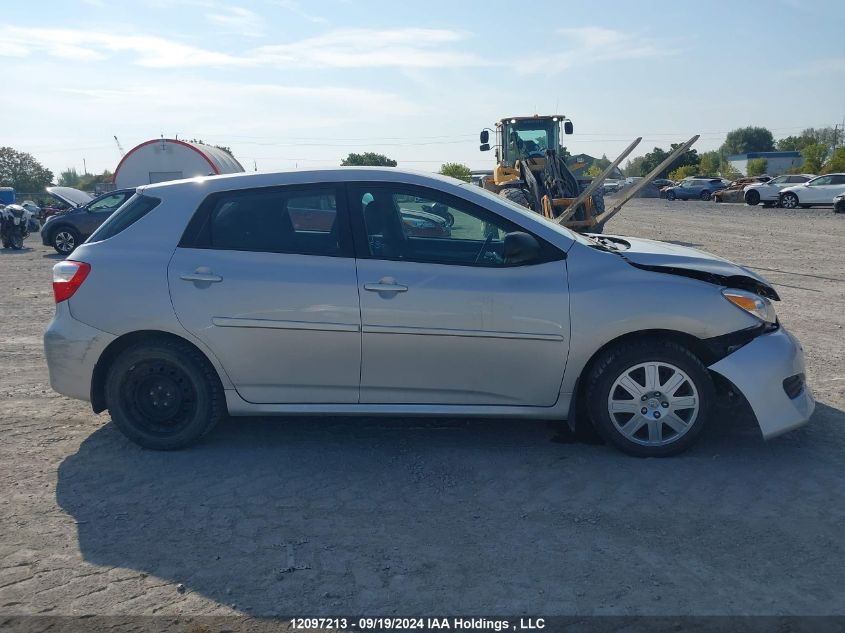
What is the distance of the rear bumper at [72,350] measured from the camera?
17.0ft

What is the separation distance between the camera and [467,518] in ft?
13.9

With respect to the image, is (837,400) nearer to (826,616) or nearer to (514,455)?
(514,455)

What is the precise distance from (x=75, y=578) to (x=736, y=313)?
396 cm

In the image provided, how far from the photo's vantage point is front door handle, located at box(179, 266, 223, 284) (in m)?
5.08

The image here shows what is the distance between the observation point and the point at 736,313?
195 inches

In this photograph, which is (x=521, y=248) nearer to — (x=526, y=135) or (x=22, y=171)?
(x=526, y=135)

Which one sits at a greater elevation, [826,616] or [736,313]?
[736,313]

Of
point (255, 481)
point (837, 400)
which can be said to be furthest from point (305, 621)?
point (837, 400)

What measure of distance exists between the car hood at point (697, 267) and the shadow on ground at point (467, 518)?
104cm

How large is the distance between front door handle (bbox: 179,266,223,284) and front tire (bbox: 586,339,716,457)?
96.8 inches

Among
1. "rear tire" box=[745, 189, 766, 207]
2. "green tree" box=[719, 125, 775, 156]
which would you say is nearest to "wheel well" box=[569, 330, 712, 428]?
"rear tire" box=[745, 189, 766, 207]

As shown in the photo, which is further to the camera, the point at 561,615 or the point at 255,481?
the point at 255,481

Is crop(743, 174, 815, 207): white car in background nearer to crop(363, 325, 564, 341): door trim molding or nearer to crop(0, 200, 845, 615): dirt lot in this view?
crop(0, 200, 845, 615): dirt lot

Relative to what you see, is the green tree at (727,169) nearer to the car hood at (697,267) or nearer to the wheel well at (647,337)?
the car hood at (697,267)
